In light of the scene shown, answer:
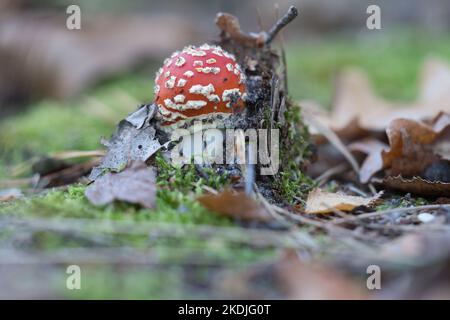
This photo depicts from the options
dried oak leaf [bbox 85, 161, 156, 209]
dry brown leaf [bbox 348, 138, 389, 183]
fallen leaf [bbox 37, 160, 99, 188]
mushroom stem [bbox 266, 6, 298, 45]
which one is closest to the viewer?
dried oak leaf [bbox 85, 161, 156, 209]

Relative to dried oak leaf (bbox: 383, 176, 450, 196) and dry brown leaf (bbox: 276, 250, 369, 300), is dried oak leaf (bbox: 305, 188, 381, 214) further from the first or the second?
dry brown leaf (bbox: 276, 250, 369, 300)

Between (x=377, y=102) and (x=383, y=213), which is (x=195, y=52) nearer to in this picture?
(x=383, y=213)

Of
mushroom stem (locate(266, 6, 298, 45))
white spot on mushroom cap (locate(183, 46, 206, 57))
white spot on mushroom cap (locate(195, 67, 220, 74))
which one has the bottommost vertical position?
white spot on mushroom cap (locate(195, 67, 220, 74))

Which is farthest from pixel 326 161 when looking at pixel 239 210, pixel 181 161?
pixel 239 210

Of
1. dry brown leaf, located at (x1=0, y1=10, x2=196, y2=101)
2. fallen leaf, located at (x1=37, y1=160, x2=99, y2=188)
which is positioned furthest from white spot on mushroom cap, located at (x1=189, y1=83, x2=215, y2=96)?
dry brown leaf, located at (x1=0, y1=10, x2=196, y2=101)

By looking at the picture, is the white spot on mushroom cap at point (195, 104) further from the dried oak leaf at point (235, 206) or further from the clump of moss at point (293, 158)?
the dried oak leaf at point (235, 206)

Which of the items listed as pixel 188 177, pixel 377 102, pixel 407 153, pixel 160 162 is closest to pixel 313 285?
pixel 188 177

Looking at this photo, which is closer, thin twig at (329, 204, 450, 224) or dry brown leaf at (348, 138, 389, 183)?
thin twig at (329, 204, 450, 224)

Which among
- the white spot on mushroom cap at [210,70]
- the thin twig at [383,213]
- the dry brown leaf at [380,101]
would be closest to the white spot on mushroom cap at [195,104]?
the white spot on mushroom cap at [210,70]
